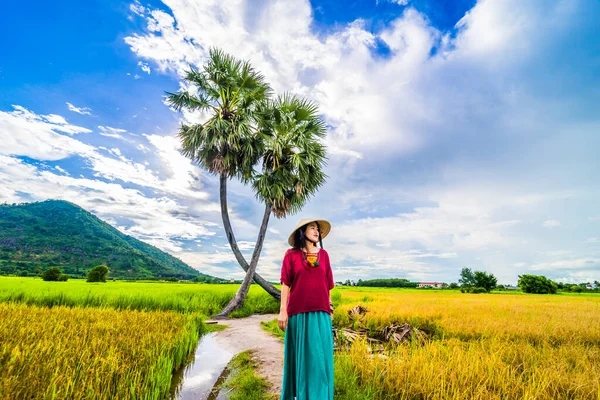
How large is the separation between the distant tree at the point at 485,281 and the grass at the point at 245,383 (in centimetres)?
5778

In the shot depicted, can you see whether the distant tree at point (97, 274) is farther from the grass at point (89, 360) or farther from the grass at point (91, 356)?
the grass at point (89, 360)

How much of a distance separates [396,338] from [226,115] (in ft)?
41.5

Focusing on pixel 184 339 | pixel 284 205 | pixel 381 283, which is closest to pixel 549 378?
pixel 184 339

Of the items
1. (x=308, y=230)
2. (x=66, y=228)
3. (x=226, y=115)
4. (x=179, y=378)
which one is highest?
(x=66, y=228)

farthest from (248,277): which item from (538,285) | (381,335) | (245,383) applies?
(538,285)

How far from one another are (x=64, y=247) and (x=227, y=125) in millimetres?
81463

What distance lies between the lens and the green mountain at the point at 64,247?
195 feet

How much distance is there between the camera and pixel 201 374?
4.92 m

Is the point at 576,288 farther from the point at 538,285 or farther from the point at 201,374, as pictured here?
the point at 201,374

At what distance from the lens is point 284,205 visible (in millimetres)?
14805

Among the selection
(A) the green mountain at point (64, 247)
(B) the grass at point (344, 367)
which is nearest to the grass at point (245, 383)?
(B) the grass at point (344, 367)

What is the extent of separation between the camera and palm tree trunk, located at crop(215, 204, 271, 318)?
13.1 metres

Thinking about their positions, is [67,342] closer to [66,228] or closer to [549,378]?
[549,378]

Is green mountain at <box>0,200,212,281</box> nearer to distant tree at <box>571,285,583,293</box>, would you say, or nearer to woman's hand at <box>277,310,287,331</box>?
woman's hand at <box>277,310,287,331</box>
